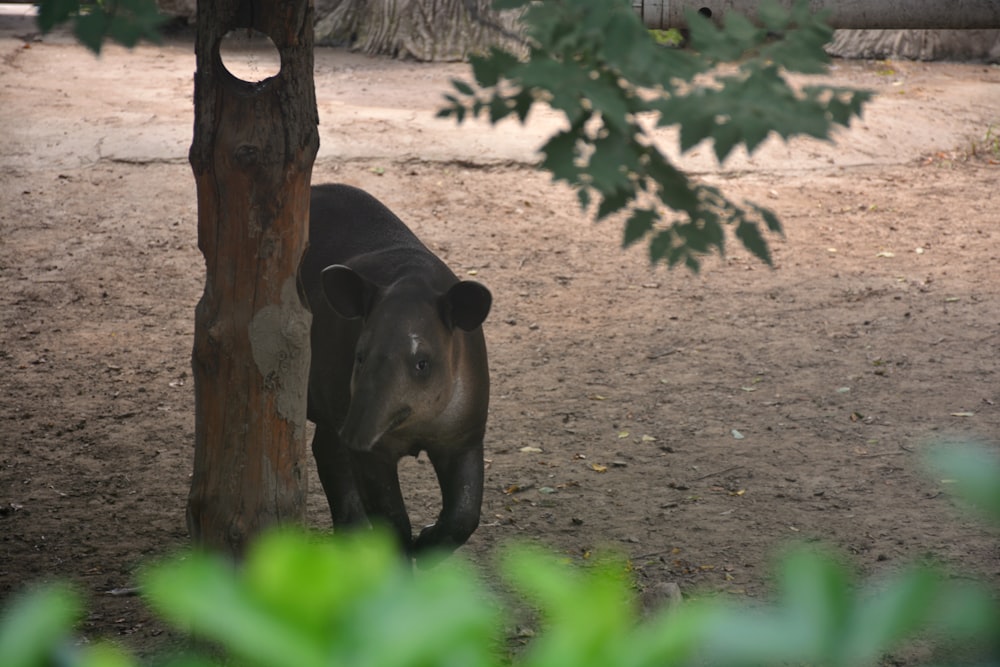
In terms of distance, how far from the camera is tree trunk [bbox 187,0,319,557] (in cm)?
352

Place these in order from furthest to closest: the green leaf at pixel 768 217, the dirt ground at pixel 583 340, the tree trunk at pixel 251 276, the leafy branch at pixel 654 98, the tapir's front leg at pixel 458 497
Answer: the dirt ground at pixel 583 340 < the tapir's front leg at pixel 458 497 < the tree trunk at pixel 251 276 < the green leaf at pixel 768 217 < the leafy branch at pixel 654 98

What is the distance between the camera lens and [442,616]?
2.73 ft

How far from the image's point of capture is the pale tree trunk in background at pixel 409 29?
14.5m

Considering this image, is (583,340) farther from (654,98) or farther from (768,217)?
(654,98)

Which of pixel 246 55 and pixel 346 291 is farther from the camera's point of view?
pixel 246 55

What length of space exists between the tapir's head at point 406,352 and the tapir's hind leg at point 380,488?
0.17 meters

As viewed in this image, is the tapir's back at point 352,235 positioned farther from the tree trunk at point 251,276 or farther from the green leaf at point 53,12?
the green leaf at point 53,12

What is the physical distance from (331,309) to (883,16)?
3010 millimetres

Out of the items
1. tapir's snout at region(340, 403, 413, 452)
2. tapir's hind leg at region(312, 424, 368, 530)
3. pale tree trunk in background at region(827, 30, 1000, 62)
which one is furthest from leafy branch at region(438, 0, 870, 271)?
pale tree trunk in background at region(827, 30, 1000, 62)

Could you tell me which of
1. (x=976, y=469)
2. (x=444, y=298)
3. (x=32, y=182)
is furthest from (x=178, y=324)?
(x=976, y=469)

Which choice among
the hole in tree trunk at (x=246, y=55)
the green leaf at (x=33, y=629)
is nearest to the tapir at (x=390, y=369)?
the green leaf at (x=33, y=629)

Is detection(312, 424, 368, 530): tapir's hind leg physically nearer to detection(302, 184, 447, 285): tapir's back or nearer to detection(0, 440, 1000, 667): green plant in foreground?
detection(302, 184, 447, 285): tapir's back

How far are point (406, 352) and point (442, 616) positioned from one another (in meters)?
3.49

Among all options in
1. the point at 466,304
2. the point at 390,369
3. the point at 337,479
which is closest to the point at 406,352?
the point at 390,369
